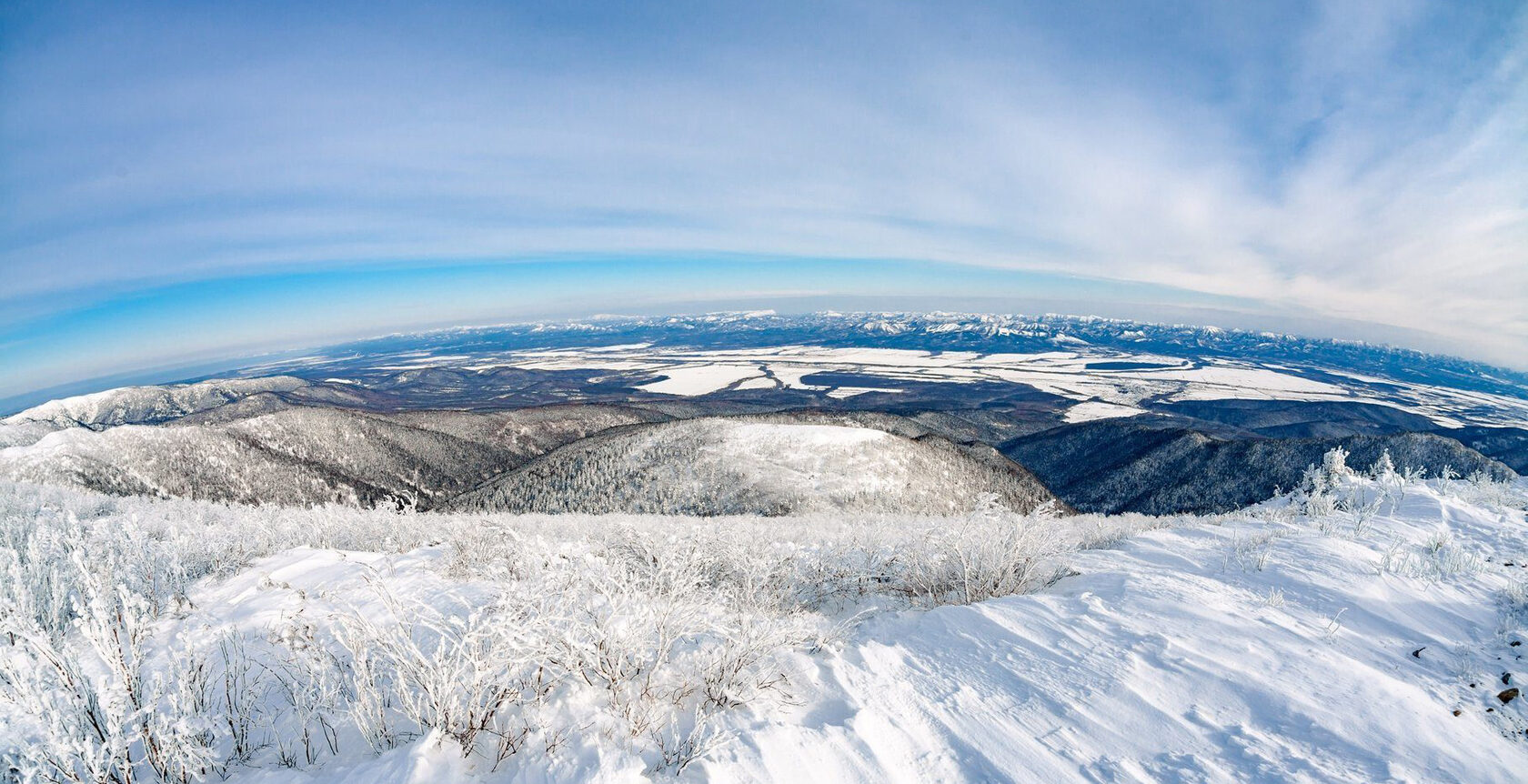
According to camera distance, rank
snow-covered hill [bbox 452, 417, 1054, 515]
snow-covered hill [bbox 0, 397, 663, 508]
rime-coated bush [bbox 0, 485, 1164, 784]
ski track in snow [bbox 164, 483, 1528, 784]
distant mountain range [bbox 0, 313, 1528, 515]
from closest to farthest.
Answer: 1. rime-coated bush [bbox 0, 485, 1164, 784]
2. ski track in snow [bbox 164, 483, 1528, 784]
3. snow-covered hill [bbox 452, 417, 1054, 515]
4. distant mountain range [bbox 0, 313, 1528, 515]
5. snow-covered hill [bbox 0, 397, 663, 508]

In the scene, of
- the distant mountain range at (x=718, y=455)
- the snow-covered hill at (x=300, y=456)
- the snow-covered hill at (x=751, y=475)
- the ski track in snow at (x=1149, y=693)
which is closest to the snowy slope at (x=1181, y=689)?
the ski track in snow at (x=1149, y=693)

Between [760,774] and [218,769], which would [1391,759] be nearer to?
[760,774]

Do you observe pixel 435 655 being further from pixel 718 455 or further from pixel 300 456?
pixel 300 456

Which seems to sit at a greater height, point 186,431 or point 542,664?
point 542,664

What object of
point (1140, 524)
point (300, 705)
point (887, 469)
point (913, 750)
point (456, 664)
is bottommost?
point (887, 469)

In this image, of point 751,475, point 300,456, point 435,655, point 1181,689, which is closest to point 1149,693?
point 1181,689

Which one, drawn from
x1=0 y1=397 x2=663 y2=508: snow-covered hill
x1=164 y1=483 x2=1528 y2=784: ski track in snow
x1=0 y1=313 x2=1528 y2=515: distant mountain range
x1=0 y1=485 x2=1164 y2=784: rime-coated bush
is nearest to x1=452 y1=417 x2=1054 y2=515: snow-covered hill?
x1=0 y1=313 x2=1528 y2=515: distant mountain range

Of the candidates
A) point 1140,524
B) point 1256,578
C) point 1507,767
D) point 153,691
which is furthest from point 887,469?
point 153,691

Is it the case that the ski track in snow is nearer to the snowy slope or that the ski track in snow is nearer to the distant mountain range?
the snowy slope
